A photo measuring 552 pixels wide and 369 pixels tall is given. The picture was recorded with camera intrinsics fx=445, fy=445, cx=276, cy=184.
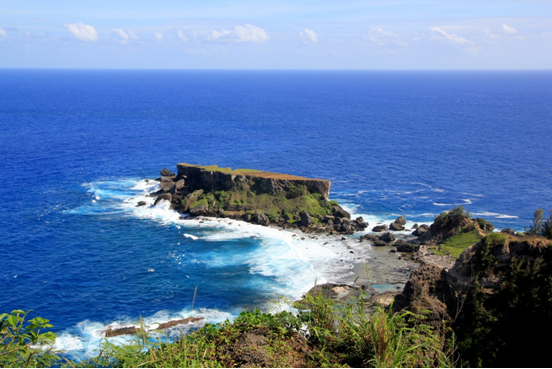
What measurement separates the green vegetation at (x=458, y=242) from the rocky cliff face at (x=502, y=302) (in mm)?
27856

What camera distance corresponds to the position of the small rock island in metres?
79.1

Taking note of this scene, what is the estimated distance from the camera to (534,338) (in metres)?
32.4

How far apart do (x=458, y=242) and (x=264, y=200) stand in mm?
34750

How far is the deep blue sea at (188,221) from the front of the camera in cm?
5512

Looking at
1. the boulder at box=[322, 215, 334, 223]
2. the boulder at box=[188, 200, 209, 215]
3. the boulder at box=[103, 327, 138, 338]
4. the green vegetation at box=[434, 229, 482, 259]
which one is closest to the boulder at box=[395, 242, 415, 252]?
the green vegetation at box=[434, 229, 482, 259]

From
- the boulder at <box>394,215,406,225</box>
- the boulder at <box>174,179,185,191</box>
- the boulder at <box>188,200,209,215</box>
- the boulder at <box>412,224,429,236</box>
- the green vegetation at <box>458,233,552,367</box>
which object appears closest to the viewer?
the green vegetation at <box>458,233,552,367</box>

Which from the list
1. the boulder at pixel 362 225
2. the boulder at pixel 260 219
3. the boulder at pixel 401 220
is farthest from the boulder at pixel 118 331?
the boulder at pixel 401 220

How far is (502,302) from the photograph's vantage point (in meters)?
35.0

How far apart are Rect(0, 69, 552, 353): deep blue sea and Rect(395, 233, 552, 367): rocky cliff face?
2268 centimetres

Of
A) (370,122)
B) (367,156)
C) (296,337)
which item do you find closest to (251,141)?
(367,156)

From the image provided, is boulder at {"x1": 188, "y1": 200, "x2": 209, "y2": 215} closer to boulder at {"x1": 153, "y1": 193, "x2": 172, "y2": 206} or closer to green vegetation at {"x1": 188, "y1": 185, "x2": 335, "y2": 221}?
green vegetation at {"x1": 188, "y1": 185, "x2": 335, "y2": 221}

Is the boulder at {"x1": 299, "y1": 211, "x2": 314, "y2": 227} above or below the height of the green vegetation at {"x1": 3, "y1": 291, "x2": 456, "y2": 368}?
below

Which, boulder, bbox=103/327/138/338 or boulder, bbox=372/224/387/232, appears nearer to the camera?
boulder, bbox=103/327/138/338

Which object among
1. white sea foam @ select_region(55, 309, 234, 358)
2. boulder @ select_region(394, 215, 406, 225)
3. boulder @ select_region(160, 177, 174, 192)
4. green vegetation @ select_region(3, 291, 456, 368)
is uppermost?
green vegetation @ select_region(3, 291, 456, 368)
